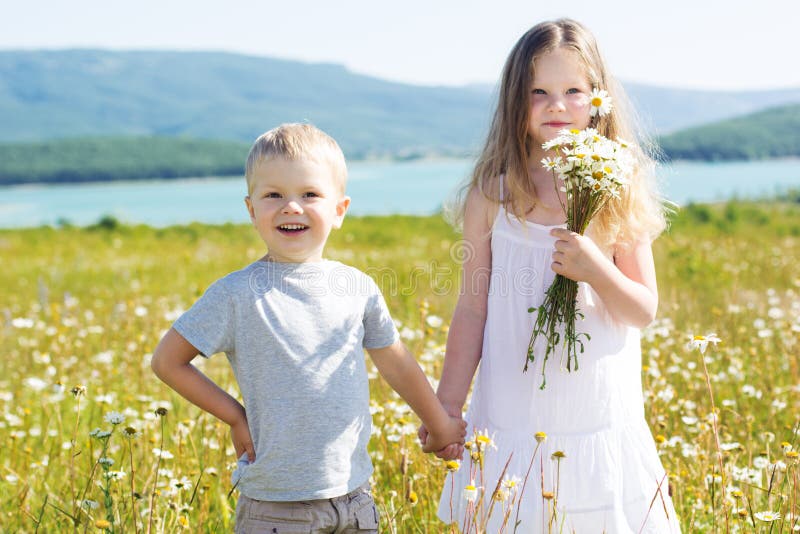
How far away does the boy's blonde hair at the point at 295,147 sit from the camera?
2.08 meters

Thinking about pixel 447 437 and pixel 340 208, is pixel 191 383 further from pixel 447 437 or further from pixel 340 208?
pixel 447 437

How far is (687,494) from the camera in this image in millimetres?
3189

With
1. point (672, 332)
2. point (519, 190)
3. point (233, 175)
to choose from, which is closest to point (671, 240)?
point (672, 332)

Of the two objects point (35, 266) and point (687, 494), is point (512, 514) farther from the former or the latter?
point (35, 266)

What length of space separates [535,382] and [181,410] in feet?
8.24

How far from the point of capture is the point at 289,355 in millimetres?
2059

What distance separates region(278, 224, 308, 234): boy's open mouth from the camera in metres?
2.13

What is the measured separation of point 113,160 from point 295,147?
11504 centimetres

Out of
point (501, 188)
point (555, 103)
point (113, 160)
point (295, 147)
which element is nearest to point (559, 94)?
point (555, 103)

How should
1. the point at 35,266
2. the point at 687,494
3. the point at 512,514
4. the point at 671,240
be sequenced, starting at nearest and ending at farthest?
the point at 512,514
the point at 687,494
the point at 671,240
the point at 35,266

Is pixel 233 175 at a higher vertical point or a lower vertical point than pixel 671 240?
higher

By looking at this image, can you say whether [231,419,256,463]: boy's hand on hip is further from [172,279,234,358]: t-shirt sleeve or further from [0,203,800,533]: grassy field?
[0,203,800,533]: grassy field

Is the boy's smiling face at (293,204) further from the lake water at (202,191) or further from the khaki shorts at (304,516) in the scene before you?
the lake water at (202,191)

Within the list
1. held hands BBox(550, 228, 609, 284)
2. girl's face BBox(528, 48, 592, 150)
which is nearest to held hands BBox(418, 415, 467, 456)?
held hands BBox(550, 228, 609, 284)
